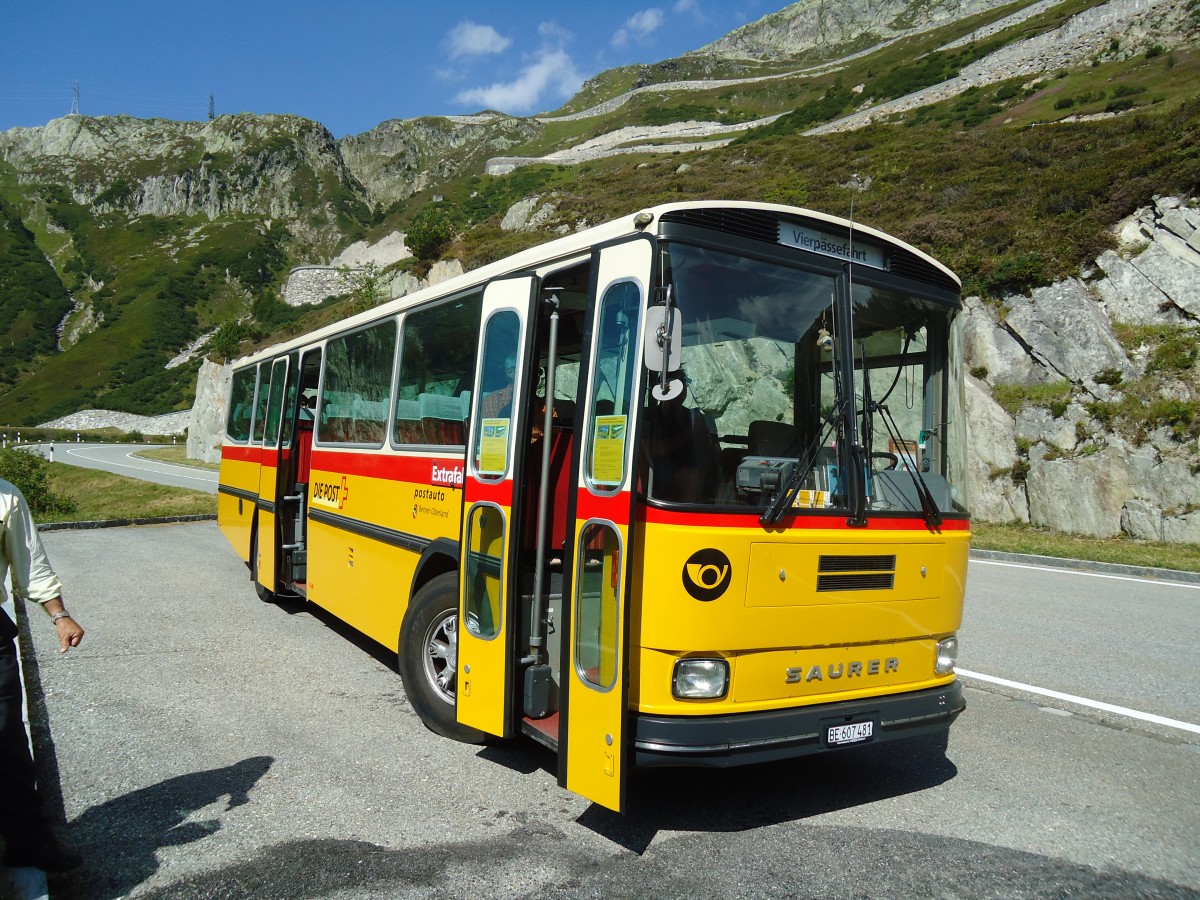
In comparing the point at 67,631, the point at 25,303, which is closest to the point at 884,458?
the point at 67,631

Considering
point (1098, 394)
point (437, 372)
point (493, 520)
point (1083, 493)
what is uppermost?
point (1098, 394)

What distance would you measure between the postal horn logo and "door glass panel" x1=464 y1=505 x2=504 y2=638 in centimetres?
131

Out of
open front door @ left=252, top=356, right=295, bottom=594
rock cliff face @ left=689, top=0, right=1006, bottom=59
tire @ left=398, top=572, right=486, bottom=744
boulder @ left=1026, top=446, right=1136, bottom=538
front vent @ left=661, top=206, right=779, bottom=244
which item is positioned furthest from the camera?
rock cliff face @ left=689, top=0, right=1006, bottom=59

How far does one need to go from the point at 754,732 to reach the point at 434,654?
8.10 feet

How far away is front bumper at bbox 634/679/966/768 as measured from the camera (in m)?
3.92

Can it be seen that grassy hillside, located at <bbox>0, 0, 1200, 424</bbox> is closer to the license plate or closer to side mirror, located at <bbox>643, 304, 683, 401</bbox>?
the license plate

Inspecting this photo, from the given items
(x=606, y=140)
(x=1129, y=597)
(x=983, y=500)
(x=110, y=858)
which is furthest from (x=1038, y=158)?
(x=606, y=140)

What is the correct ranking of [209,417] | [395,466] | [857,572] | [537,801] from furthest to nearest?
[209,417] < [395,466] < [537,801] < [857,572]

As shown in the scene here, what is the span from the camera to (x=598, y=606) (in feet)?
13.7

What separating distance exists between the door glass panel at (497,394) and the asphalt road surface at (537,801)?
1800 millimetres

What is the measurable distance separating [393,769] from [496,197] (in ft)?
279

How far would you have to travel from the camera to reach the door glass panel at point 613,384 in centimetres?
411

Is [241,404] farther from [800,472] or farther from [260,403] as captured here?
[800,472]

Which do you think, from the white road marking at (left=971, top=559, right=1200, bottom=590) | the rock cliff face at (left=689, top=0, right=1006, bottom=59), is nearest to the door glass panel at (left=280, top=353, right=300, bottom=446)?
the white road marking at (left=971, top=559, right=1200, bottom=590)
